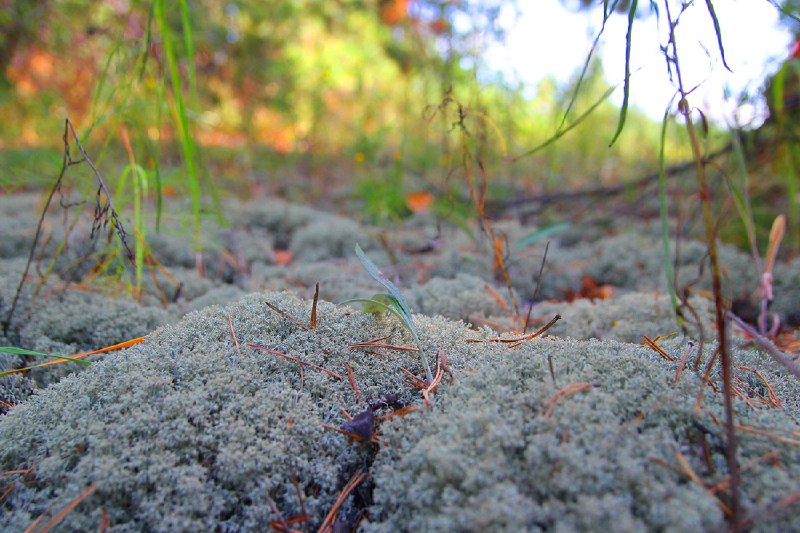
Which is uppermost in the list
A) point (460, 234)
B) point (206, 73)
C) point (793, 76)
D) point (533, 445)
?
point (206, 73)

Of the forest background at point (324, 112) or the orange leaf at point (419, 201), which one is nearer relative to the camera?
the forest background at point (324, 112)

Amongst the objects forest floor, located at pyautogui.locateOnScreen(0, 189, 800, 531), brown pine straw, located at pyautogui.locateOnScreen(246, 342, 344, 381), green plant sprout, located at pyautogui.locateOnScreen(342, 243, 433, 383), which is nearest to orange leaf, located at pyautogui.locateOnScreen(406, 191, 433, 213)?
forest floor, located at pyautogui.locateOnScreen(0, 189, 800, 531)

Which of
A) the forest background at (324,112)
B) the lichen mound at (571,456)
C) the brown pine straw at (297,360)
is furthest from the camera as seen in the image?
the forest background at (324,112)

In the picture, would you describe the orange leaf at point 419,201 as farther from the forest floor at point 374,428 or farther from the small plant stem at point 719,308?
the small plant stem at point 719,308

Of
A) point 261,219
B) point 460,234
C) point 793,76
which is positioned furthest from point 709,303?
point 261,219

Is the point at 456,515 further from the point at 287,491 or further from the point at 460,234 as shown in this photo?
the point at 460,234

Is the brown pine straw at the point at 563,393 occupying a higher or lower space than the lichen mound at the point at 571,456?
higher

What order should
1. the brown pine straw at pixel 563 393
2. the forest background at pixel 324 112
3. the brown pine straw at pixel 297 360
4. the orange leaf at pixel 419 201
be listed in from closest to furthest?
the brown pine straw at pixel 563 393 < the brown pine straw at pixel 297 360 < the forest background at pixel 324 112 < the orange leaf at pixel 419 201

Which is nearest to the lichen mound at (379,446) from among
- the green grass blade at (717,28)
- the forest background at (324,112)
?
the green grass blade at (717,28)

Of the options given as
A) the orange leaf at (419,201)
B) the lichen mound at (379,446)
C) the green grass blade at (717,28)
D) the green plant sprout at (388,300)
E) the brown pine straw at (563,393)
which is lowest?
the lichen mound at (379,446)

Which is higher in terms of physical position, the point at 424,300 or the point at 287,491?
the point at 424,300
